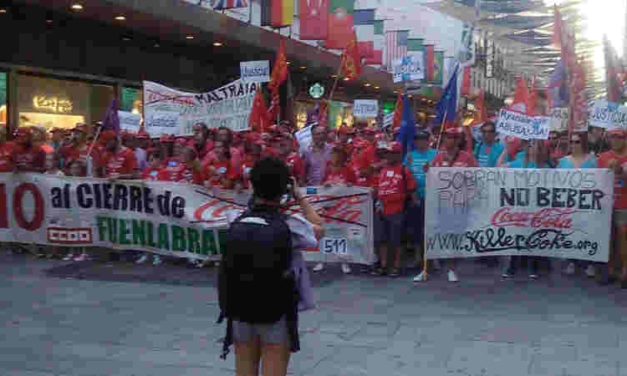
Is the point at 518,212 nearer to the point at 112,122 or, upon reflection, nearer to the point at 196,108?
the point at 196,108

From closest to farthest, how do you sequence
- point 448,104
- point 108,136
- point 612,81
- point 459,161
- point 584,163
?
point 584,163, point 459,161, point 448,104, point 108,136, point 612,81

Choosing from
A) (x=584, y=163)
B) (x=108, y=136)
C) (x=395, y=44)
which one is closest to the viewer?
(x=584, y=163)

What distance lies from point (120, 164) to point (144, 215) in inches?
36.0

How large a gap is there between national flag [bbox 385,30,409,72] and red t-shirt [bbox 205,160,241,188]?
2930 centimetres

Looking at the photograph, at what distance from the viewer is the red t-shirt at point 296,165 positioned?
10.6m

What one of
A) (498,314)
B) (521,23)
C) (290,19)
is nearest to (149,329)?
(498,314)

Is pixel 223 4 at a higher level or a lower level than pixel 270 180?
higher

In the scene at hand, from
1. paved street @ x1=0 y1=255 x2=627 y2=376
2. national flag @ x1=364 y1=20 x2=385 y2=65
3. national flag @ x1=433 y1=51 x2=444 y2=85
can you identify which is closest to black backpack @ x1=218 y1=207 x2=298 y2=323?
paved street @ x1=0 y1=255 x2=627 y2=376

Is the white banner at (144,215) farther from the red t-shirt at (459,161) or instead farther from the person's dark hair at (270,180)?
the person's dark hair at (270,180)

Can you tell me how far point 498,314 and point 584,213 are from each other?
2.19 m

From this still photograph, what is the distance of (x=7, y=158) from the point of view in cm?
1124

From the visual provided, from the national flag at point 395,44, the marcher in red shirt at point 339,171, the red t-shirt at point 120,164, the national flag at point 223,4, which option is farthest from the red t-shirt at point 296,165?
the national flag at point 395,44

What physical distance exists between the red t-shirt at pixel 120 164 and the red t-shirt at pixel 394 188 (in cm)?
346

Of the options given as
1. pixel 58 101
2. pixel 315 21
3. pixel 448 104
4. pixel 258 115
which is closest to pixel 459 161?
pixel 448 104
